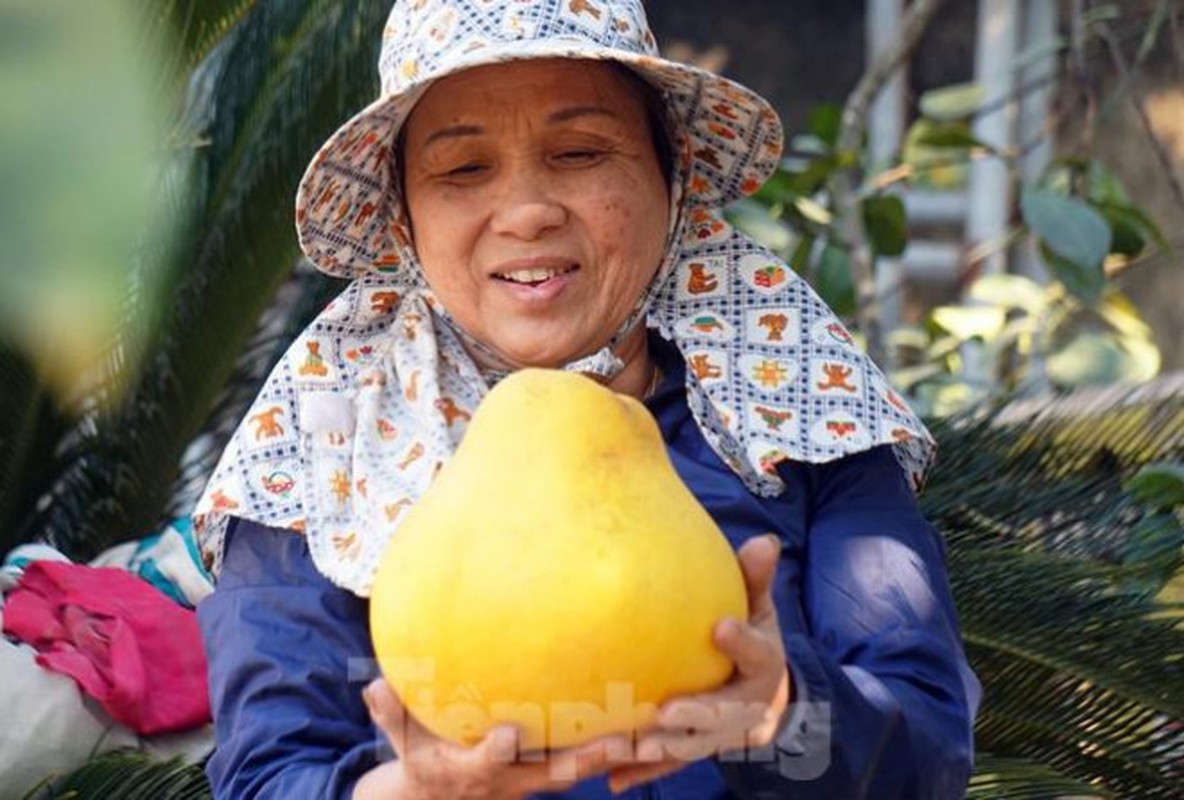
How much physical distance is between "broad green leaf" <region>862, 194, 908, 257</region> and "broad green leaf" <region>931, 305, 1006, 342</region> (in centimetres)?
21

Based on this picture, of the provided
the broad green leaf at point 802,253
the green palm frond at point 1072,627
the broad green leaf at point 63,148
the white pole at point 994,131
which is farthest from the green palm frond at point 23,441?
the white pole at point 994,131

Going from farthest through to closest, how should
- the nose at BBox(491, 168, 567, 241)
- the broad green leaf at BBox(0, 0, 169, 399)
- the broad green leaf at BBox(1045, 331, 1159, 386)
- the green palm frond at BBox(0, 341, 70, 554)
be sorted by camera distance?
the broad green leaf at BBox(1045, 331, 1159, 386), the green palm frond at BBox(0, 341, 70, 554), the nose at BBox(491, 168, 567, 241), the broad green leaf at BBox(0, 0, 169, 399)

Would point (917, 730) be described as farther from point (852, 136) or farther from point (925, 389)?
point (852, 136)

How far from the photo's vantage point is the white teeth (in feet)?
6.92

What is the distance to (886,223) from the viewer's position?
15.4 ft

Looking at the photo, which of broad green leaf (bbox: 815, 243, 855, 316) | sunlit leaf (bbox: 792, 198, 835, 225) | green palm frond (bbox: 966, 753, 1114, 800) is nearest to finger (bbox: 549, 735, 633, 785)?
green palm frond (bbox: 966, 753, 1114, 800)

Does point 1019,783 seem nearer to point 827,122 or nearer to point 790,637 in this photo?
point 790,637

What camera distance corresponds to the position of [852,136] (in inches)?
193

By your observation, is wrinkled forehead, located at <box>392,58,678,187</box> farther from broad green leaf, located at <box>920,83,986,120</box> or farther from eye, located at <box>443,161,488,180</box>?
broad green leaf, located at <box>920,83,986,120</box>

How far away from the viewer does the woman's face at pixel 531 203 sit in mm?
2104

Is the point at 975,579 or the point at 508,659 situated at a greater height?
the point at 508,659

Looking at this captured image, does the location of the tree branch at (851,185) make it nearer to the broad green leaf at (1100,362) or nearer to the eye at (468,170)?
the broad green leaf at (1100,362)

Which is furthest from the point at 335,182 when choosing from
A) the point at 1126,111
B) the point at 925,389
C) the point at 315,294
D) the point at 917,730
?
the point at 1126,111

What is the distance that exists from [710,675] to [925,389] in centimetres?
304
